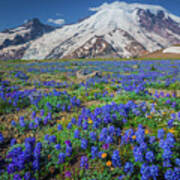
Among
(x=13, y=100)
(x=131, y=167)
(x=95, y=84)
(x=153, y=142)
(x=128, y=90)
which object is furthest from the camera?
(x=95, y=84)

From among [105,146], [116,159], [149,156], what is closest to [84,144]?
[105,146]

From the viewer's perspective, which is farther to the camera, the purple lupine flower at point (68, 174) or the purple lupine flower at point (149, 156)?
the purple lupine flower at point (68, 174)

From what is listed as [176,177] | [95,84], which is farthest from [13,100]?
[176,177]

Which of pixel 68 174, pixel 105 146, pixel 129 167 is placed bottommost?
pixel 68 174

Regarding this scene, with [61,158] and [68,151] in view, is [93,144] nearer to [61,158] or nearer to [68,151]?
[68,151]

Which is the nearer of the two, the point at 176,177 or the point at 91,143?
the point at 176,177

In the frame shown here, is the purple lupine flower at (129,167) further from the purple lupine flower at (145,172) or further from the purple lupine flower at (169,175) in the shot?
the purple lupine flower at (169,175)

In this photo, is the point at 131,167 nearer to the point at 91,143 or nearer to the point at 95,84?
the point at 91,143

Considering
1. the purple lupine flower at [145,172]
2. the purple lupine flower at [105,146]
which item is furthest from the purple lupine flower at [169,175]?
the purple lupine flower at [105,146]

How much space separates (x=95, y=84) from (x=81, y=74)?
3821 millimetres

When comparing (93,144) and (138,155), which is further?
(93,144)

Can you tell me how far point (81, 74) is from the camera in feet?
42.4

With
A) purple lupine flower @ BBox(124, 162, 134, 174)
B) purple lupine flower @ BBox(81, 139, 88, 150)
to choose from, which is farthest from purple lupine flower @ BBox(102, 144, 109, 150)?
purple lupine flower @ BBox(124, 162, 134, 174)

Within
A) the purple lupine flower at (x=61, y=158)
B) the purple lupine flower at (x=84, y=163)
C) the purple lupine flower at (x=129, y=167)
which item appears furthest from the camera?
the purple lupine flower at (x=61, y=158)
